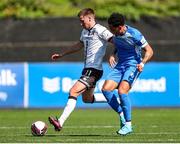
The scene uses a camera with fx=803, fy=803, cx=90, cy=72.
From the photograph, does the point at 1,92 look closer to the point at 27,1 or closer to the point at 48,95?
the point at 48,95

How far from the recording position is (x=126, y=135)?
12898 millimetres

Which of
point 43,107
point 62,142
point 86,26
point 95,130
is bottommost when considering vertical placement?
point 43,107

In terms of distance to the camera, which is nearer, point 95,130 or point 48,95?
point 95,130

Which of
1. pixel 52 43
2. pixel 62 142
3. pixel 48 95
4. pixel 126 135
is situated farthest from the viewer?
pixel 52 43

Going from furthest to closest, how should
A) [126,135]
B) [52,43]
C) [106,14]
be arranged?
[106,14] → [52,43] → [126,135]

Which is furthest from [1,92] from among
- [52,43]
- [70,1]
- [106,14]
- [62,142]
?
[62,142]

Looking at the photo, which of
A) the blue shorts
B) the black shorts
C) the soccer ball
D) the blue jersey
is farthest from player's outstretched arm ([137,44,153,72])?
the soccer ball

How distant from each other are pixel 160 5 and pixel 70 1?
3.77 m

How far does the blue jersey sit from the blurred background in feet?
32.1

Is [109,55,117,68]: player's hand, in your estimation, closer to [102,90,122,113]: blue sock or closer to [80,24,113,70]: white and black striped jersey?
[80,24,113,70]: white and black striped jersey

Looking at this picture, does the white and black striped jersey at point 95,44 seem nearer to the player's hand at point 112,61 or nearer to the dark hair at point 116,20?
the player's hand at point 112,61

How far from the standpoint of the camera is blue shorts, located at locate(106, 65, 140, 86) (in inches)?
521

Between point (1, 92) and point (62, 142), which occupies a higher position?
point (62, 142)

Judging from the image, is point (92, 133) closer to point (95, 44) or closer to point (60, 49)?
point (95, 44)
